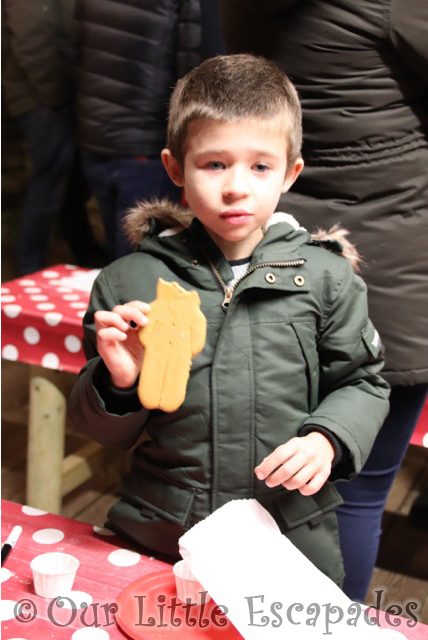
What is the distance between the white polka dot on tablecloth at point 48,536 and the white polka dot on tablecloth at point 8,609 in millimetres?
171

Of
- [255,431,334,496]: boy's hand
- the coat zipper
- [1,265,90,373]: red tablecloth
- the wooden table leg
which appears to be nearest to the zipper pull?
the coat zipper

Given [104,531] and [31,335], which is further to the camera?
[31,335]

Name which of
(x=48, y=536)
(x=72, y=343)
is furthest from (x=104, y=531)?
(x=72, y=343)

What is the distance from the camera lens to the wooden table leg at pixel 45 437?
2344 millimetres

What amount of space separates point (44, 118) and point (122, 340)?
86.9 inches

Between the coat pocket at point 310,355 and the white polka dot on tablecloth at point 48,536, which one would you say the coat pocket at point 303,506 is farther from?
the white polka dot on tablecloth at point 48,536

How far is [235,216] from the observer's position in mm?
1196

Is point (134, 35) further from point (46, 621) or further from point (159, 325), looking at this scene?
point (46, 621)

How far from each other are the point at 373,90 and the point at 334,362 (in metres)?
0.48

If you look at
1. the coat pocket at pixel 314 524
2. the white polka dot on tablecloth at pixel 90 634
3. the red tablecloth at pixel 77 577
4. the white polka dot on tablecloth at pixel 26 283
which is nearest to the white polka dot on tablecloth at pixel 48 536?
the red tablecloth at pixel 77 577

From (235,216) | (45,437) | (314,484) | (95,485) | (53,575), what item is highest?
(235,216)

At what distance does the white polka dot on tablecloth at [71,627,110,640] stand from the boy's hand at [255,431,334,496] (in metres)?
0.28

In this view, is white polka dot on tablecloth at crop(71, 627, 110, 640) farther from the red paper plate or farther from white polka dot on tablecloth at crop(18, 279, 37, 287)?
white polka dot on tablecloth at crop(18, 279, 37, 287)

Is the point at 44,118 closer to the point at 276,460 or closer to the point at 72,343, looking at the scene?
the point at 72,343
